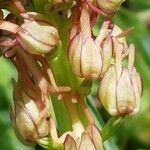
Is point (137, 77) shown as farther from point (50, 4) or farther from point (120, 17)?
point (120, 17)

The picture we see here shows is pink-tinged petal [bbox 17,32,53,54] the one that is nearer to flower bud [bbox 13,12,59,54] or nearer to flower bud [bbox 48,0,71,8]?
flower bud [bbox 13,12,59,54]

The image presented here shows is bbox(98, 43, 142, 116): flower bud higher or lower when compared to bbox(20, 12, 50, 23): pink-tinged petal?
lower

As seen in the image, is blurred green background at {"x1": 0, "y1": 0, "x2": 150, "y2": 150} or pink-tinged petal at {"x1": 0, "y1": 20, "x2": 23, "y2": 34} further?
blurred green background at {"x1": 0, "y1": 0, "x2": 150, "y2": 150}

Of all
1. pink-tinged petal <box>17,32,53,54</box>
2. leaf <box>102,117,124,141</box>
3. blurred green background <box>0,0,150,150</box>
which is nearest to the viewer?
pink-tinged petal <box>17,32,53,54</box>

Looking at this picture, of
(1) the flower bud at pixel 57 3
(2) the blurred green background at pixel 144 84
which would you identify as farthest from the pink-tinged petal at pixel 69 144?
(2) the blurred green background at pixel 144 84

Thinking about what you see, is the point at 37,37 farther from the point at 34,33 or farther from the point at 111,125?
the point at 111,125

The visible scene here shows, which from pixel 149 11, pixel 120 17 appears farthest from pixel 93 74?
pixel 149 11

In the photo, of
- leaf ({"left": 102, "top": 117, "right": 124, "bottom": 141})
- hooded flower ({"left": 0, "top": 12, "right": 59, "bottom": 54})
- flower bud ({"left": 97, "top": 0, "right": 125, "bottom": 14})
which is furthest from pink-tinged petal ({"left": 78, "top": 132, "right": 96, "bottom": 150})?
flower bud ({"left": 97, "top": 0, "right": 125, "bottom": 14})
